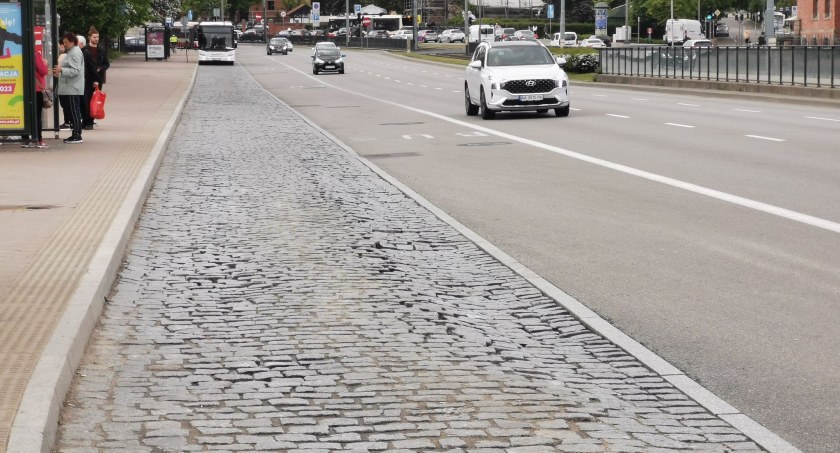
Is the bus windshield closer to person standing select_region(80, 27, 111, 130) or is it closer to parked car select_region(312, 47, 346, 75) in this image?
parked car select_region(312, 47, 346, 75)

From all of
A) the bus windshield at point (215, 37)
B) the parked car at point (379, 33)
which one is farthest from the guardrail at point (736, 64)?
the parked car at point (379, 33)

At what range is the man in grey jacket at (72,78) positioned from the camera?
21828 mm

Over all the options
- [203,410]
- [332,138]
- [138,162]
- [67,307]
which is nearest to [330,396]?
[203,410]

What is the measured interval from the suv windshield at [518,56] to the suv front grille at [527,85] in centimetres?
108

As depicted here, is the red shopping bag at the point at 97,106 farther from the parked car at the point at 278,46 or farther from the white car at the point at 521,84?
the parked car at the point at 278,46

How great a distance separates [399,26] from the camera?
16400cm

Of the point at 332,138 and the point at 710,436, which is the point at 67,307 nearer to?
the point at 710,436

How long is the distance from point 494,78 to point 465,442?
2387 cm

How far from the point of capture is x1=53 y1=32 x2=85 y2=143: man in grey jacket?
21.8m

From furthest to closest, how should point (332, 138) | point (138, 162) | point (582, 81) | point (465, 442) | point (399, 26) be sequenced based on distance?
1. point (399, 26)
2. point (582, 81)
3. point (332, 138)
4. point (138, 162)
5. point (465, 442)

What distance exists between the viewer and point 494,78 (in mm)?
29016

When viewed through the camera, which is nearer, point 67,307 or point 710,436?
point 710,436

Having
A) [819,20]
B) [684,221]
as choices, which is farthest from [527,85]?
[819,20]

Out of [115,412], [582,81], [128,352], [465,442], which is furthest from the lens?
[582,81]
